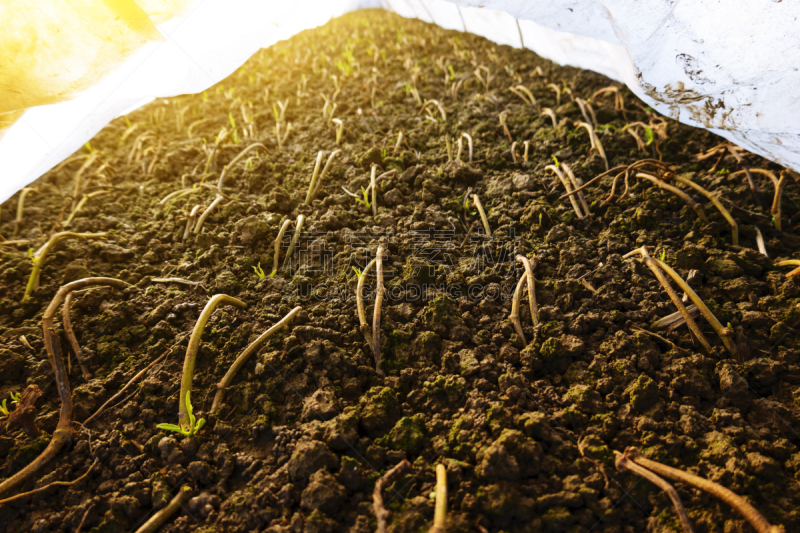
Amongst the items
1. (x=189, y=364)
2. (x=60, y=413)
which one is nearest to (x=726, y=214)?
(x=189, y=364)

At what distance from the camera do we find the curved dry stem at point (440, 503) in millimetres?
720

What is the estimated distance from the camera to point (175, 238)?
1.74m

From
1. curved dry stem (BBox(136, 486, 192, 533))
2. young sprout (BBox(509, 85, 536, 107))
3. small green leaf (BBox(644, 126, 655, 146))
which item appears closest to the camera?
curved dry stem (BBox(136, 486, 192, 533))

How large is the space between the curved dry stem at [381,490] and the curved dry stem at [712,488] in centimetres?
53

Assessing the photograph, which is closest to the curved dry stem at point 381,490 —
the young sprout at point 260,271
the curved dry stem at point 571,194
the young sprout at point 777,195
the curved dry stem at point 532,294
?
the curved dry stem at point 532,294

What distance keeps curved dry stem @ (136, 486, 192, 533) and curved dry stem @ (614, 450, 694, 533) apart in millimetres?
1034

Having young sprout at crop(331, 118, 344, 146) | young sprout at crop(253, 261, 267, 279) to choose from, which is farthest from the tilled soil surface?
young sprout at crop(331, 118, 344, 146)

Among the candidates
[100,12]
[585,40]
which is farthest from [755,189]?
[100,12]

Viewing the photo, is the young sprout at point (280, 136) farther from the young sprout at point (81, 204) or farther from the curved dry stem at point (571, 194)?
the curved dry stem at point (571, 194)

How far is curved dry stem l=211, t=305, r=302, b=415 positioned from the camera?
3.58 feet

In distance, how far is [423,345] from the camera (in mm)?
1161

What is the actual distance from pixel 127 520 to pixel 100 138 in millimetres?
2825

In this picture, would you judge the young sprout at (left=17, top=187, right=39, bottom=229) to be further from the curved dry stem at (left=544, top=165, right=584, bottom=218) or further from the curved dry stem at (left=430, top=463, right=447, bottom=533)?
the curved dry stem at (left=544, top=165, right=584, bottom=218)

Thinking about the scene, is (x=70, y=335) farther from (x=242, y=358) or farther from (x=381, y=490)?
(x=381, y=490)
